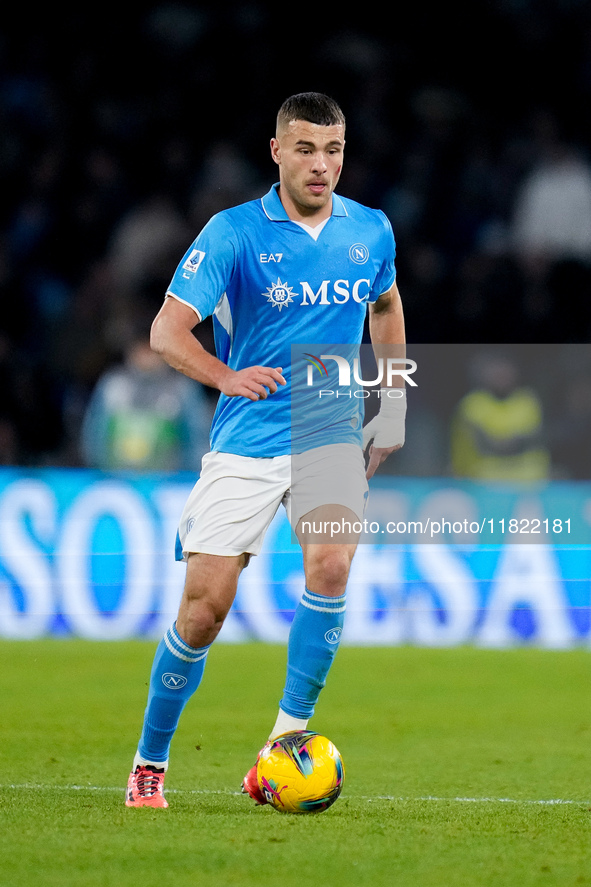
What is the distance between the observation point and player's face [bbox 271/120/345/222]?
4066 millimetres

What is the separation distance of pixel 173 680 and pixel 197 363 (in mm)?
1000

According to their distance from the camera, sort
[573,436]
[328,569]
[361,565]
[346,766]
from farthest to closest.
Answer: [573,436] < [361,565] < [346,766] < [328,569]

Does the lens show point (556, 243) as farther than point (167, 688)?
Yes

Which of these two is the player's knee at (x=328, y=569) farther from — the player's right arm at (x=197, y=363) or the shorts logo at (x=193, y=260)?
the shorts logo at (x=193, y=260)

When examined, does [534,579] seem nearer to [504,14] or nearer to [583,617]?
[583,617]

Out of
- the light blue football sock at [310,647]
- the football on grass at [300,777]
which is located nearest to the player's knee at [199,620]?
the light blue football sock at [310,647]

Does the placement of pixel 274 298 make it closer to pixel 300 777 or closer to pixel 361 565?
pixel 300 777

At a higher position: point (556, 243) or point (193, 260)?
point (556, 243)

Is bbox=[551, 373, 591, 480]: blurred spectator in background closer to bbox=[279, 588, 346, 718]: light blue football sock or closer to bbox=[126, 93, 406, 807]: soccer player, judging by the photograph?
bbox=[126, 93, 406, 807]: soccer player

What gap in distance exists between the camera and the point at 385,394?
14.9ft

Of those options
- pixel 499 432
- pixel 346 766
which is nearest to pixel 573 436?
pixel 499 432

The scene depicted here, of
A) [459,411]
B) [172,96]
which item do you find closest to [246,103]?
[172,96]

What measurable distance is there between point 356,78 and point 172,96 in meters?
1.77

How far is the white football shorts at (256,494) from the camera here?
397cm
